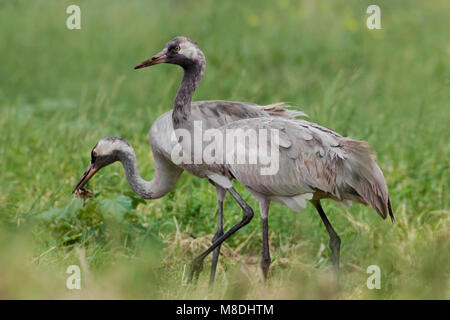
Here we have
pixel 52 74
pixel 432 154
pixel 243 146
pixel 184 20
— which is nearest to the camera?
pixel 243 146

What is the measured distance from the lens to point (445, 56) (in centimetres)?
1028

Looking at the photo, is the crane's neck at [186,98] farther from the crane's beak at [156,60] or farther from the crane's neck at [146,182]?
the crane's neck at [146,182]

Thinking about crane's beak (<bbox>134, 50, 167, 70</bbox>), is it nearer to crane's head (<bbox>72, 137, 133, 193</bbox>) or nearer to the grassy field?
crane's head (<bbox>72, 137, 133, 193</bbox>)

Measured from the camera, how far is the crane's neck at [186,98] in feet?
17.7

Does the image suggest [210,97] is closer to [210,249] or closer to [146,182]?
[146,182]

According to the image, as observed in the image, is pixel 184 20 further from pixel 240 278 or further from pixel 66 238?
pixel 240 278

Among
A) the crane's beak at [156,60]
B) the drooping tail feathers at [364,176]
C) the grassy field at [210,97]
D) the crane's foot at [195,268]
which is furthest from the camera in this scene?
the crane's beak at [156,60]

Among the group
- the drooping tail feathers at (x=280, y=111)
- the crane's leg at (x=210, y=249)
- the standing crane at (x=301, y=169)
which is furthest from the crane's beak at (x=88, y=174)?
the drooping tail feathers at (x=280, y=111)

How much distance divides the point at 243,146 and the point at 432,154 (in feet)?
8.53

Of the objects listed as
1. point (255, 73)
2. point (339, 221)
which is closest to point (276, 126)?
point (339, 221)

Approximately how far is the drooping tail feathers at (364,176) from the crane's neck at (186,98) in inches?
44.5

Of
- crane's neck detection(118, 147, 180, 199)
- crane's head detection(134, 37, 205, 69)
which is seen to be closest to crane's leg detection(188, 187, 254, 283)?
crane's neck detection(118, 147, 180, 199)

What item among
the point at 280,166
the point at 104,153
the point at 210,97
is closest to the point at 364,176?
the point at 280,166

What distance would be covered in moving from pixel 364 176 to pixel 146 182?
1.62m
